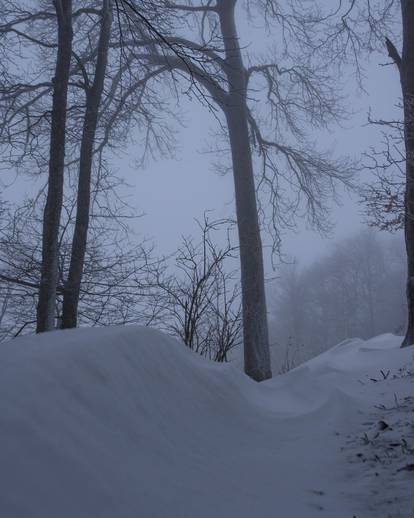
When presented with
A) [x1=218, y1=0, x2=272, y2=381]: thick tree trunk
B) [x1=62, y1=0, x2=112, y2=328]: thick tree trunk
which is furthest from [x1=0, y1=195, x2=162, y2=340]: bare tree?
[x1=218, y1=0, x2=272, y2=381]: thick tree trunk

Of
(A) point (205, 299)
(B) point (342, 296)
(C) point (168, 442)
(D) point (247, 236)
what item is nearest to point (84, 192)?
(A) point (205, 299)

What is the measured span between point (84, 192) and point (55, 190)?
1.01m

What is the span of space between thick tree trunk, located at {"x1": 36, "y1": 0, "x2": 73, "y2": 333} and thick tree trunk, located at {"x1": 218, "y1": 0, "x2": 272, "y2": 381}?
2.51 m

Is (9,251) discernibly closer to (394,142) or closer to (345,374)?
(345,374)

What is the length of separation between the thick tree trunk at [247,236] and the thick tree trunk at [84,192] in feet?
6.25

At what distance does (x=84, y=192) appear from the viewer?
5.59 meters

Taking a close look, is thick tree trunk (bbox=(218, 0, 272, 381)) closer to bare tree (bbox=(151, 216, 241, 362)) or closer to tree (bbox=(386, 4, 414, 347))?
bare tree (bbox=(151, 216, 241, 362))

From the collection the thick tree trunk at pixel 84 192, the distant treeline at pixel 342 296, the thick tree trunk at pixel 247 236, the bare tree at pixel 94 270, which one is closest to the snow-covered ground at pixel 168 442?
the thick tree trunk at pixel 84 192

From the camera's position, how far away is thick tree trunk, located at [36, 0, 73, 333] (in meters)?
4.46

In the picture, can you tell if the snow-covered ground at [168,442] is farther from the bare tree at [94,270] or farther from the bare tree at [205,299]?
the bare tree at [94,270]

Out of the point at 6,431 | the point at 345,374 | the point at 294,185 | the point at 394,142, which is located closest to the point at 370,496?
the point at 6,431

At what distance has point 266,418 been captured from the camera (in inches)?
106

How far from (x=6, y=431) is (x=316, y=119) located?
32.9 ft

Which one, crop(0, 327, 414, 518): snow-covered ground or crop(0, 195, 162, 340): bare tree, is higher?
crop(0, 195, 162, 340): bare tree
